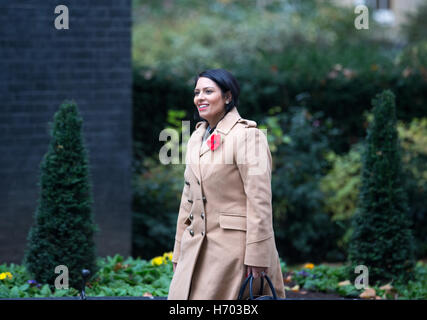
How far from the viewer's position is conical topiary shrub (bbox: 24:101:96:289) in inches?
211

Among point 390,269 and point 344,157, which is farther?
point 344,157

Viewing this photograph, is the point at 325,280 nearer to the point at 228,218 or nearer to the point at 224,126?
the point at 228,218

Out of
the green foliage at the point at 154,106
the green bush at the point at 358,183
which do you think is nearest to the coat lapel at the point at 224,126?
the green bush at the point at 358,183

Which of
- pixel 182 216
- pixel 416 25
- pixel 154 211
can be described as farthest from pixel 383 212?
pixel 416 25

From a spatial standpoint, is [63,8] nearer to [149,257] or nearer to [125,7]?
[125,7]

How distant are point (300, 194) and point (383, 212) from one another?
2.48 metres

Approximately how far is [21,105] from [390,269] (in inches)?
181

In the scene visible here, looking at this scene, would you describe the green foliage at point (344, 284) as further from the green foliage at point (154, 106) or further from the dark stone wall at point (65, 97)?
the green foliage at point (154, 106)

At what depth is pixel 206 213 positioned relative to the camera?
3.60m

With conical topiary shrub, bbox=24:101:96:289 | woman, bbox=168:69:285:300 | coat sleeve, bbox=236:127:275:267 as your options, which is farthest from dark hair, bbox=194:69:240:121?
conical topiary shrub, bbox=24:101:96:289

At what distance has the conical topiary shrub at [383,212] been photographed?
579 centimetres

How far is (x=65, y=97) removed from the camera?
23.3ft
